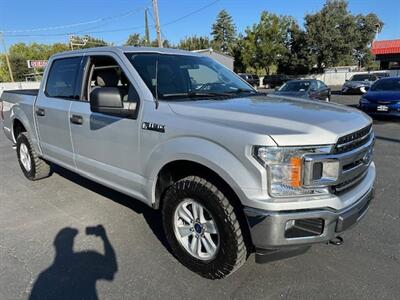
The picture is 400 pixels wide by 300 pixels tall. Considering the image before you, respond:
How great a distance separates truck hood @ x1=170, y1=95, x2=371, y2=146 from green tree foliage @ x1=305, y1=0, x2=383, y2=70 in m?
44.2

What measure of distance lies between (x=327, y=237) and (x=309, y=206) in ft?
0.92

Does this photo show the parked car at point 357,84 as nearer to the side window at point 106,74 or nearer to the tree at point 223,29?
the side window at point 106,74

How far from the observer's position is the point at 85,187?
539 centimetres

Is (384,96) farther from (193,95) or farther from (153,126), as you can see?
(153,126)

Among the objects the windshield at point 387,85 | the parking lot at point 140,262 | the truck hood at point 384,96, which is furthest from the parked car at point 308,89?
the parking lot at point 140,262

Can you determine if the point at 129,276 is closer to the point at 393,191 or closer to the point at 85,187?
the point at 85,187

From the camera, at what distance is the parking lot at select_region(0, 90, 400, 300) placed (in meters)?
A: 2.83

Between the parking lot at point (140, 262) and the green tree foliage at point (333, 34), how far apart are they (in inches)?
1686

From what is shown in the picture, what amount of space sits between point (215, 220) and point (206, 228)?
0.19m

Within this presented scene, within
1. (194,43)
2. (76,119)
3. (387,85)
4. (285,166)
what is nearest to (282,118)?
(285,166)

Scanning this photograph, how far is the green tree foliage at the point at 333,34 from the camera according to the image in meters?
42.9

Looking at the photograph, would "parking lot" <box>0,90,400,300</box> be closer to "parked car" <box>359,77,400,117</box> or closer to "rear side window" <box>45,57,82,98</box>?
"rear side window" <box>45,57,82,98</box>

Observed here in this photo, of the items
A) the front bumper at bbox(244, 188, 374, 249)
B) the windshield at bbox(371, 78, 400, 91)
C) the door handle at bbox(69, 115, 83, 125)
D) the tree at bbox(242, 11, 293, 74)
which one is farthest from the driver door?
the tree at bbox(242, 11, 293, 74)

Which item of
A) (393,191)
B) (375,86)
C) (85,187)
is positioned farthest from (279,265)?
(375,86)
